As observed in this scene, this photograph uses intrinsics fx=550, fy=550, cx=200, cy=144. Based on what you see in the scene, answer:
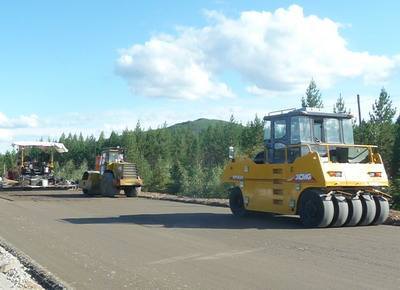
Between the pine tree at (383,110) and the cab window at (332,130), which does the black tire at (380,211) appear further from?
the pine tree at (383,110)

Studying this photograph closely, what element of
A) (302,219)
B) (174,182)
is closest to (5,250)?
(302,219)

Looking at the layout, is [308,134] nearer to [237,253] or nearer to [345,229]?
[345,229]

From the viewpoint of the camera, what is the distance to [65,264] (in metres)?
9.60

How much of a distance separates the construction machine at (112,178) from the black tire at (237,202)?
13.3 meters

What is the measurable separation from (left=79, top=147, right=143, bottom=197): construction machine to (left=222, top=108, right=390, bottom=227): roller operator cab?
538 inches

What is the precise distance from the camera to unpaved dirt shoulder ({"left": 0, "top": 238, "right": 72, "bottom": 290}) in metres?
7.80

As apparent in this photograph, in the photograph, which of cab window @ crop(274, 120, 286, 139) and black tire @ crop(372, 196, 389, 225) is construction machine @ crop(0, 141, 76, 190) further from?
black tire @ crop(372, 196, 389, 225)

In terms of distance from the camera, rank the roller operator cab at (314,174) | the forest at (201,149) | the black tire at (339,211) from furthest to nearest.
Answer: the forest at (201,149) → the roller operator cab at (314,174) → the black tire at (339,211)

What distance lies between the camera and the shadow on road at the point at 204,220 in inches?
576

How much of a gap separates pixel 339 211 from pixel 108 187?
60.6 ft

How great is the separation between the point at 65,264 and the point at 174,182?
48530mm

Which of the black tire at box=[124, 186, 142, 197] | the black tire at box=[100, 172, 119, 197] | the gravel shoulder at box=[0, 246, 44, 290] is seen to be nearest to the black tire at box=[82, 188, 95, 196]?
the black tire at box=[100, 172, 119, 197]

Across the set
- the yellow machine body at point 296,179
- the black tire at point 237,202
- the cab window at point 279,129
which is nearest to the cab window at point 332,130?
the yellow machine body at point 296,179

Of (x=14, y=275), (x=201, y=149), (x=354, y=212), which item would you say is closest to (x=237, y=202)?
(x=354, y=212)
